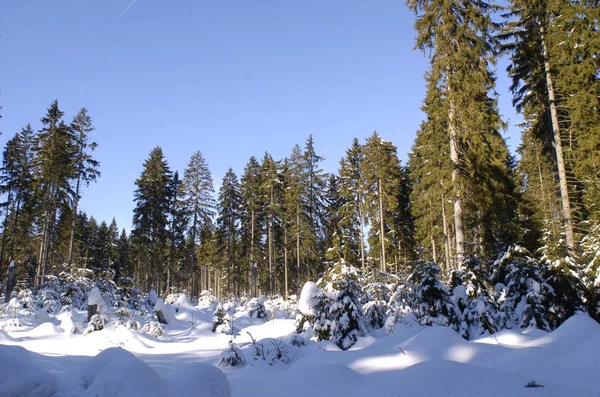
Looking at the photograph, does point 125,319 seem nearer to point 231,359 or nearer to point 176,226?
point 231,359

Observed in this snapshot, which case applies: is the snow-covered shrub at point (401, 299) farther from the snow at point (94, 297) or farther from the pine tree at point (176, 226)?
the pine tree at point (176, 226)

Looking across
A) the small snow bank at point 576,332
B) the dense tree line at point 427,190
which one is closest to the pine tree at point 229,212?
the dense tree line at point 427,190

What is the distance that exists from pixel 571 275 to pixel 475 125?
6.18m

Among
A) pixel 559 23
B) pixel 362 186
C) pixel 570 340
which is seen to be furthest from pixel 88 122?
pixel 570 340

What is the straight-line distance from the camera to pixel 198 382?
15.7 ft

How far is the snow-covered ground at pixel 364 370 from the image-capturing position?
428cm

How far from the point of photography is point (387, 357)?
674 cm

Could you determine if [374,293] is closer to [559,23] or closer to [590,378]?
[590,378]

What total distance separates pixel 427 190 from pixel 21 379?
1523cm

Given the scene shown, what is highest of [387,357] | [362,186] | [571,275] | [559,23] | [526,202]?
[559,23]

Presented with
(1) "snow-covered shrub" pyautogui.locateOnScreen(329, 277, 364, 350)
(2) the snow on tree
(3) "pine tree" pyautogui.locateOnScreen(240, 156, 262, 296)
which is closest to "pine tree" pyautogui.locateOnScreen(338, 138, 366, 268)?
(3) "pine tree" pyautogui.locateOnScreen(240, 156, 262, 296)

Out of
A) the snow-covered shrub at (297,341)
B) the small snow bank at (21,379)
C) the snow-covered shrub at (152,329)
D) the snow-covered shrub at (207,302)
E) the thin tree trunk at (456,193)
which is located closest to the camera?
the small snow bank at (21,379)

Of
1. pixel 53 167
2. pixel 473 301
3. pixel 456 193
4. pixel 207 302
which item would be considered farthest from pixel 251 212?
pixel 473 301

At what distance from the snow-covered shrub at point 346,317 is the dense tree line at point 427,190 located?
2.27 metres
